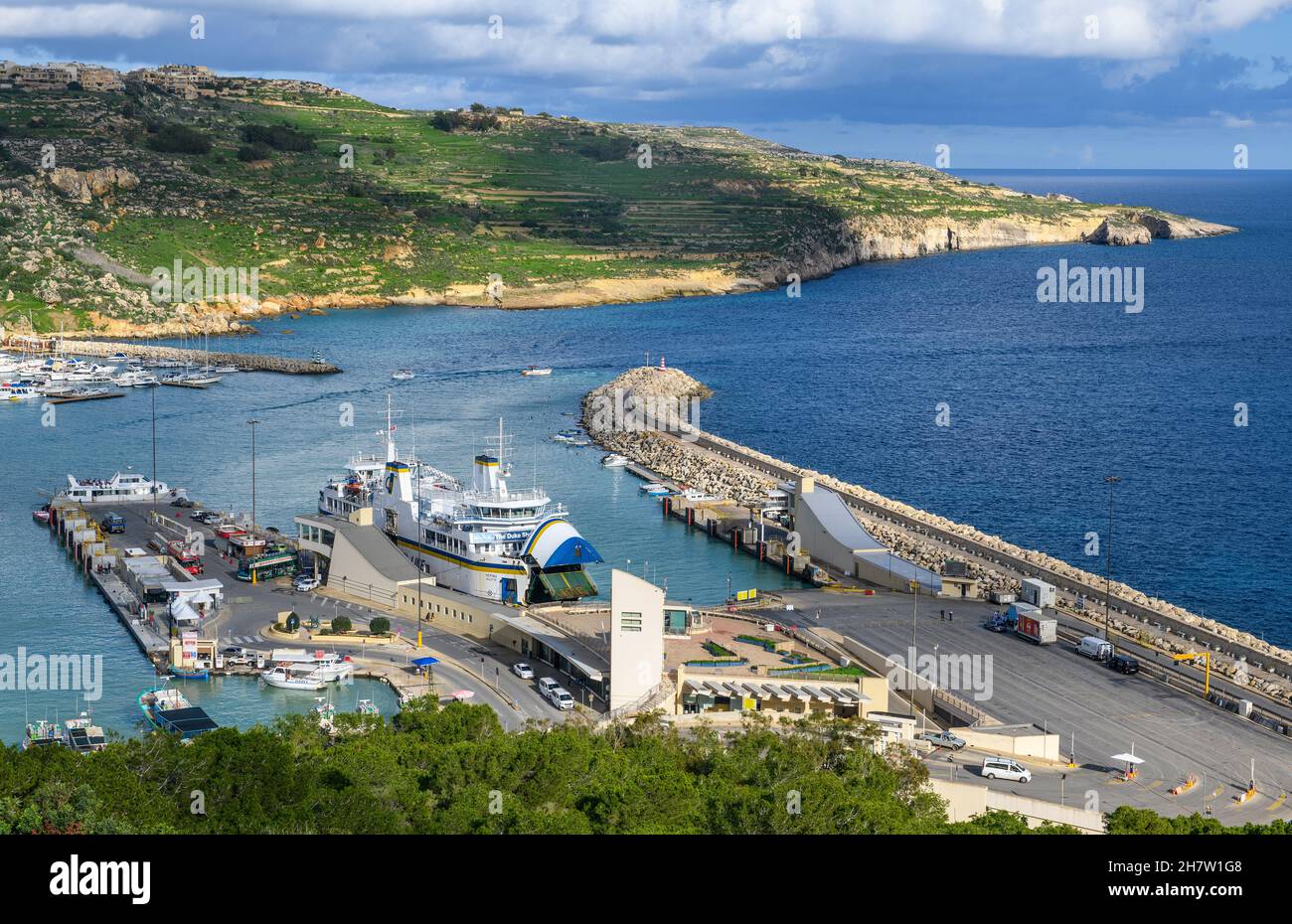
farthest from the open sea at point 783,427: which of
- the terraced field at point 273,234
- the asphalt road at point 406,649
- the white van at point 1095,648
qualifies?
the white van at point 1095,648

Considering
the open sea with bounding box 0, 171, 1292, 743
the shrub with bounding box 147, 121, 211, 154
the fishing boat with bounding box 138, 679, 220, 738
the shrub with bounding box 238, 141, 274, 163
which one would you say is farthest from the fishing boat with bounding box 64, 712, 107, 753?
the shrub with bounding box 238, 141, 274, 163

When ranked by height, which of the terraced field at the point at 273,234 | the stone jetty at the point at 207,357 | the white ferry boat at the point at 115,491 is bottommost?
the white ferry boat at the point at 115,491

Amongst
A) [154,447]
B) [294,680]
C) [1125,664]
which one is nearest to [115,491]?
[154,447]

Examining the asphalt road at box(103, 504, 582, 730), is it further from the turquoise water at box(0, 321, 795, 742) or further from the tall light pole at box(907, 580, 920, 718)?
the tall light pole at box(907, 580, 920, 718)

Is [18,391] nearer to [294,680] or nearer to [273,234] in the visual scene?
[273,234]

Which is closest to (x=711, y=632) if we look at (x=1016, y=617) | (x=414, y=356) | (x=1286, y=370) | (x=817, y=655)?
(x=817, y=655)

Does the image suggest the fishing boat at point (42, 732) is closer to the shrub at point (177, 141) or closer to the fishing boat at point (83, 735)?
the fishing boat at point (83, 735)

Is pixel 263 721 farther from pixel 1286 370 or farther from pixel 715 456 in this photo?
pixel 1286 370
